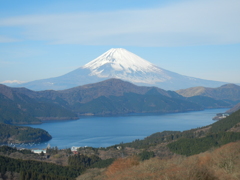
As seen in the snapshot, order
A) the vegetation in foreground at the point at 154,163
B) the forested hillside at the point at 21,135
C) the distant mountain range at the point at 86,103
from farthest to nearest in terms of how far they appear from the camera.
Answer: the distant mountain range at the point at 86,103 < the forested hillside at the point at 21,135 < the vegetation in foreground at the point at 154,163

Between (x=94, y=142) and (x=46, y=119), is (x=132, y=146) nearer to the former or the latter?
(x=94, y=142)

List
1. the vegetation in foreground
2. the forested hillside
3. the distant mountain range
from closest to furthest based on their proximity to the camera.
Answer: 1. the vegetation in foreground
2. the forested hillside
3. the distant mountain range

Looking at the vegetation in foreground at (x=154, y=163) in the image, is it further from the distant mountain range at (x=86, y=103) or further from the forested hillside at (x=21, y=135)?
the distant mountain range at (x=86, y=103)

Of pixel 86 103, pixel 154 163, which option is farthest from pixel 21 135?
pixel 86 103

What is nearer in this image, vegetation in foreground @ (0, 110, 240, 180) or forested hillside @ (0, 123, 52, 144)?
vegetation in foreground @ (0, 110, 240, 180)

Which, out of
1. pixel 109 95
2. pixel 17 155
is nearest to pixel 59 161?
pixel 17 155

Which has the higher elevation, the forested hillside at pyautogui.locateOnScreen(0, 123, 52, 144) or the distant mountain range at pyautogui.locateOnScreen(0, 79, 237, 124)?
the distant mountain range at pyautogui.locateOnScreen(0, 79, 237, 124)

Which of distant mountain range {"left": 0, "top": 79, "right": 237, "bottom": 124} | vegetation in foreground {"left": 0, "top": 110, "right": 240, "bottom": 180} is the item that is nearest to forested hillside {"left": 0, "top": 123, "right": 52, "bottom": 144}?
vegetation in foreground {"left": 0, "top": 110, "right": 240, "bottom": 180}

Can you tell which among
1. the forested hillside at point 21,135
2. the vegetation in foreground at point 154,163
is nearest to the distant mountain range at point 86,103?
the forested hillside at point 21,135

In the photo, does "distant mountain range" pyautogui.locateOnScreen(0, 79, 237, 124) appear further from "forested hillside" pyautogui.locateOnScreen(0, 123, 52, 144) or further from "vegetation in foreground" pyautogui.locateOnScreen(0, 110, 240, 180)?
"vegetation in foreground" pyautogui.locateOnScreen(0, 110, 240, 180)

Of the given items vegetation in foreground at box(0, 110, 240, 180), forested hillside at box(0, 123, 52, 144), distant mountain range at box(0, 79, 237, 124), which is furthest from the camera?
distant mountain range at box(0, 79, 237, 124)
